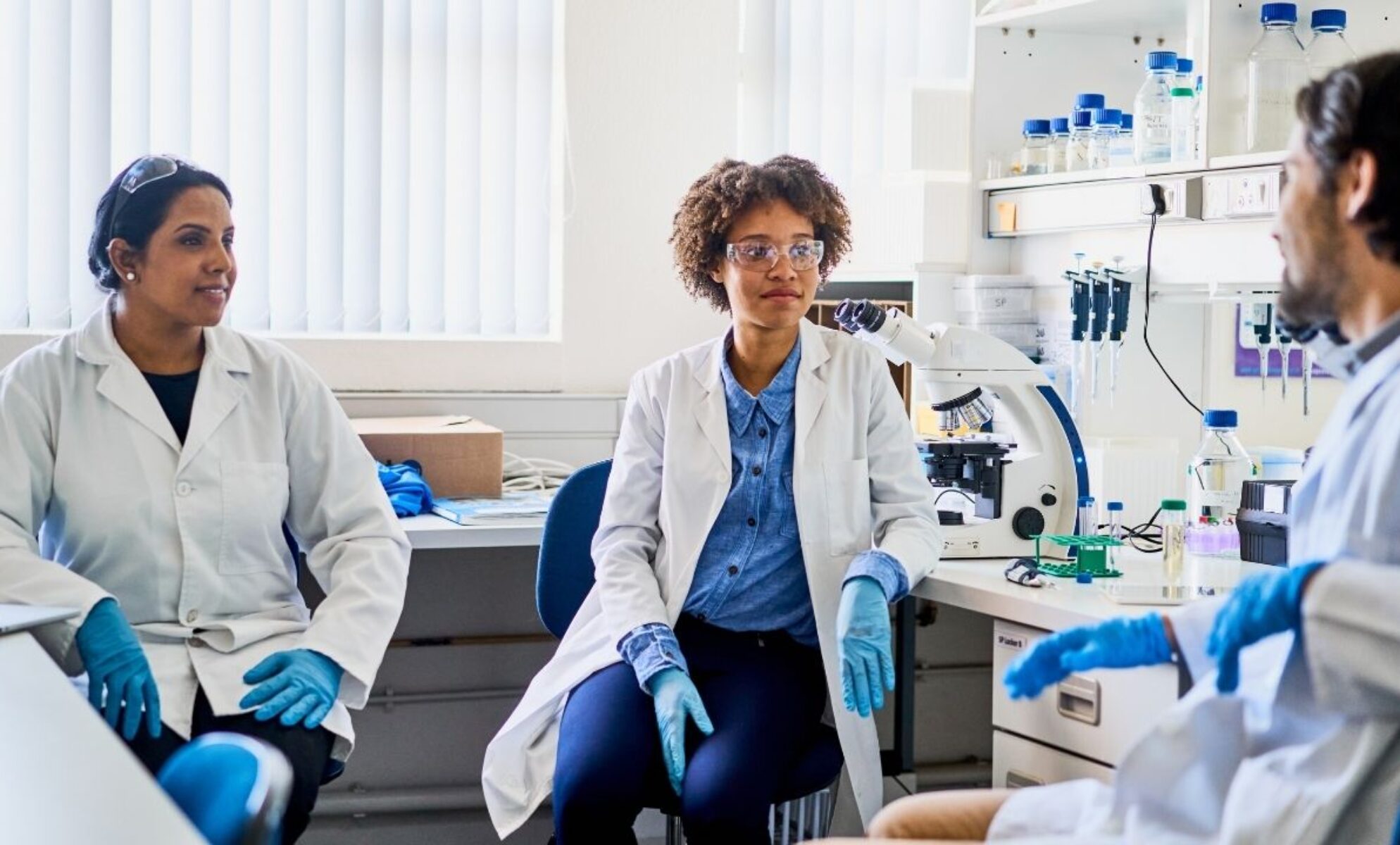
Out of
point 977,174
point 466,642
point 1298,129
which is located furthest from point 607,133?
point 1298,129

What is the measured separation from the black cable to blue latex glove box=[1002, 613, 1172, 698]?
1321 millimetres

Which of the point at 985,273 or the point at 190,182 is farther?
the point at 985,273

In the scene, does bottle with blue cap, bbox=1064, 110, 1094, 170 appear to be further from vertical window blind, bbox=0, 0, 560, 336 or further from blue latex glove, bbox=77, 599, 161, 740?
blue latex glove, bbox=77, 599, 161, 740

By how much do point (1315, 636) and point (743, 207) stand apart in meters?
1.31

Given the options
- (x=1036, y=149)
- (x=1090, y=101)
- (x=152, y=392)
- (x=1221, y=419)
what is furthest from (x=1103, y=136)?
Answer: (x=152, y=392)

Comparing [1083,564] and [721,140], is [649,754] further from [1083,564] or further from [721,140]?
[721,140]

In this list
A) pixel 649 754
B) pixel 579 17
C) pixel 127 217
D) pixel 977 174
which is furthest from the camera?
pixel 579 17

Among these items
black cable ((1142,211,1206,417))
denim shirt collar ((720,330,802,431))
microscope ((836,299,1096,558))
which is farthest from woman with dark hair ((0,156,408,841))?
black cable ((1142,211,1206,417))

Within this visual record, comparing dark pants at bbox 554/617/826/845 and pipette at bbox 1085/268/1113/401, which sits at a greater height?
pipette at bbox 1085/268/1113/401

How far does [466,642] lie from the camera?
9.67 feet

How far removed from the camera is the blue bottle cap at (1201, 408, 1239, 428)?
2305 millimetres

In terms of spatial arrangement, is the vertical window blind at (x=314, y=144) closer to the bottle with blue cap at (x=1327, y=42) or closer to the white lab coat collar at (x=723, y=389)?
the white lab coat collar at (x=723, y=389)

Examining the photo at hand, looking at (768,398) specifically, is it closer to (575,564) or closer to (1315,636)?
(575,564)

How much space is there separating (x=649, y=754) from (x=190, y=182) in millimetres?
1071
